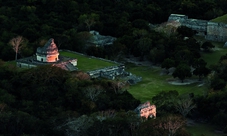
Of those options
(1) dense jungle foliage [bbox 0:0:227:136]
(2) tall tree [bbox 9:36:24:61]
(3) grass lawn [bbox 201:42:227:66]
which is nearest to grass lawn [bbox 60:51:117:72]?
(1) dense jungle foliage [bbox 0:0:227:136]

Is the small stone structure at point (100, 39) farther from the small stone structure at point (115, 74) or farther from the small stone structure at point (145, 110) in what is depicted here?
the small stone structure at point (145, 110)

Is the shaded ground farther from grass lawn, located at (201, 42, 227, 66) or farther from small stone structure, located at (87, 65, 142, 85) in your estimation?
grass lawn, located at (201, 42, 227, 66)

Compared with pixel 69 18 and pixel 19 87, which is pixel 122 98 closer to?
pixel 19 87

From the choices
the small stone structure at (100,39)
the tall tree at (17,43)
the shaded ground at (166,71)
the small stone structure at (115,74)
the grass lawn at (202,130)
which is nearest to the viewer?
the grass lawn at (202,130)

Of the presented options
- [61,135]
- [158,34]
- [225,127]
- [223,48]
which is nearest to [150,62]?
[158,34]

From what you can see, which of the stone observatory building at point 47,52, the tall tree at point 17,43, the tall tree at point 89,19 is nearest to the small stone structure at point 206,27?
the tall tree at point 89,19

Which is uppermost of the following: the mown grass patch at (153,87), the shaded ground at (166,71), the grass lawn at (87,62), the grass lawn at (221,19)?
the grass lawn at (221,19)
